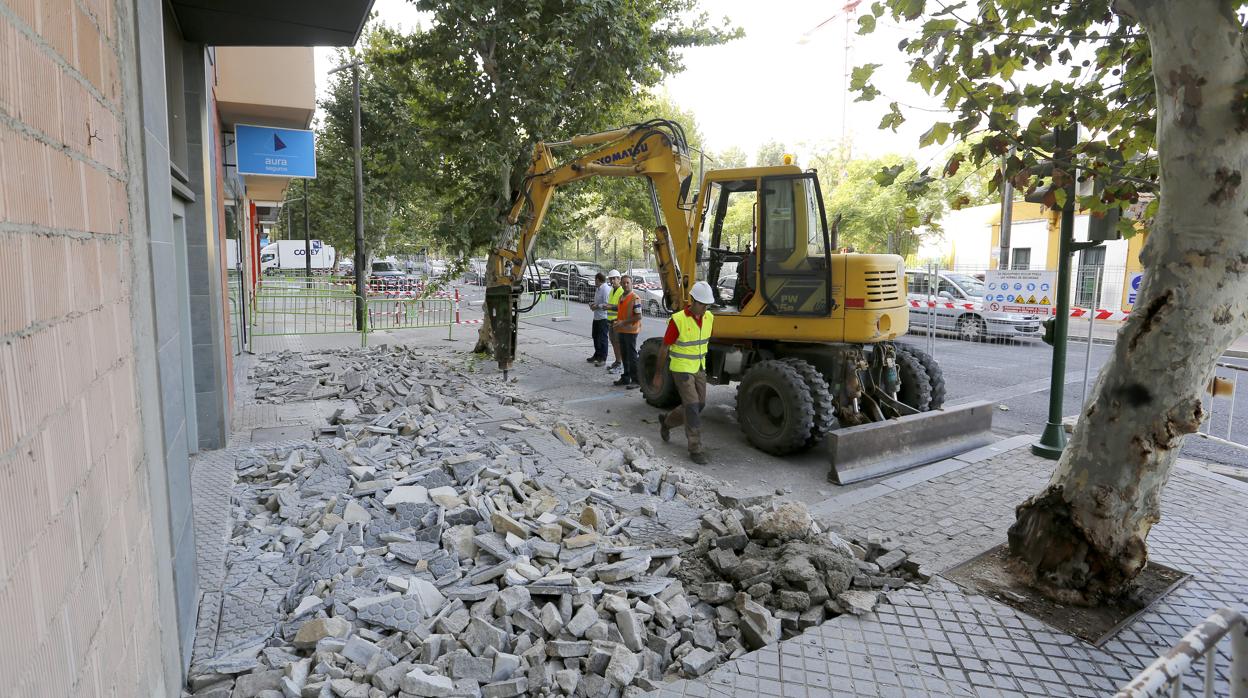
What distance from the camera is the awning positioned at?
5.85 m

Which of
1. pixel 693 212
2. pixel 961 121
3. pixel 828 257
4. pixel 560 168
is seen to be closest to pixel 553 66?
pixel 560 168

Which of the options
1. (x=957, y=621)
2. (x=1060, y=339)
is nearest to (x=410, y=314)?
(x=1060, y=339)

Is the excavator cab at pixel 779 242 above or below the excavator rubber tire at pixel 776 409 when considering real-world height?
above

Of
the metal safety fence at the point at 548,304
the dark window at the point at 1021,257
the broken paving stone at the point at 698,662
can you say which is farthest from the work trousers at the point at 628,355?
the dark window at the point at 1021,257

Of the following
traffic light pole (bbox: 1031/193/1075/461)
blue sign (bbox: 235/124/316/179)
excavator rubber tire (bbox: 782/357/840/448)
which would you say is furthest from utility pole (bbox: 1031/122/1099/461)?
blue sign (bbox: 235/124/316/179)

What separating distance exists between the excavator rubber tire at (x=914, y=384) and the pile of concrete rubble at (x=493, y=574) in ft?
11.0

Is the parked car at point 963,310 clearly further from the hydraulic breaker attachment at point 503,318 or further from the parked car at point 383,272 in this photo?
the parked car at point 383,272

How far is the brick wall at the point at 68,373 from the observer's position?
1414mm

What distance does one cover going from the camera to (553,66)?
13.0 meters

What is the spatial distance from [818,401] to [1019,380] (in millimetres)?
6846

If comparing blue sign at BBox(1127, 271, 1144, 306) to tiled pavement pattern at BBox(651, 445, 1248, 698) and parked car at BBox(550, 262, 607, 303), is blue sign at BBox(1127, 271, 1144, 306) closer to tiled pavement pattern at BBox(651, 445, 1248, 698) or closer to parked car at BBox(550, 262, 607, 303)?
tiled pavement pattern at BBox(651, 445, 1248, 698)

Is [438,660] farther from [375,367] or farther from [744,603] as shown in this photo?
[375,367]

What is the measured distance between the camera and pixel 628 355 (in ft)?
38.2

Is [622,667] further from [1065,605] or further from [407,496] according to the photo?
[1065,605]
